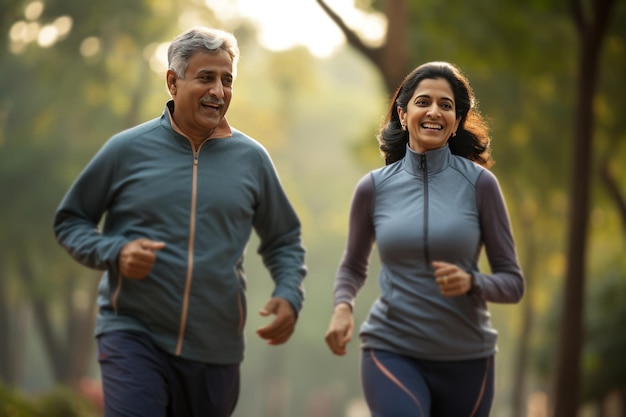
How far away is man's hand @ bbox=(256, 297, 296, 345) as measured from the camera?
5.61m

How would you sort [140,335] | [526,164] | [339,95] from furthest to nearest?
[339,95]
[526,164]
[140,335]

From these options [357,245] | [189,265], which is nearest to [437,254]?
[357,245]

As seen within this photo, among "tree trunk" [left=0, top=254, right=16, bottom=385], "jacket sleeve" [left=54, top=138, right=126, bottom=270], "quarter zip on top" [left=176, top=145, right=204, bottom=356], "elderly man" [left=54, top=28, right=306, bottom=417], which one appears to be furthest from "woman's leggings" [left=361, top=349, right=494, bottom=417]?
"tree trunk" [left=0, top=254, right=16, bottom=385]

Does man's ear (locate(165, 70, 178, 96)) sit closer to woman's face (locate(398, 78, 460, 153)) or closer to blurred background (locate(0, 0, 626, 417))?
woman's face (locate(398, 78, 460, 153))

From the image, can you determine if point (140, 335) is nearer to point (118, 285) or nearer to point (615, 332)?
point (118, 285)

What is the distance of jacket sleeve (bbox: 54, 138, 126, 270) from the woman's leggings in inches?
49.6

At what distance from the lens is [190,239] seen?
547 cm

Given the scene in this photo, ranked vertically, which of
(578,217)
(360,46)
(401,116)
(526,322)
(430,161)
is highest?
(360,46)

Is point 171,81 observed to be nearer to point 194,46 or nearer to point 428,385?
point 194,46

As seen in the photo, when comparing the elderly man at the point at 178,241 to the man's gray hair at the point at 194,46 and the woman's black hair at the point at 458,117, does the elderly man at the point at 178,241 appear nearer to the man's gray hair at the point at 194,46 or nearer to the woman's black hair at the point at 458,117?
the man's gray hair at the point at 194,46

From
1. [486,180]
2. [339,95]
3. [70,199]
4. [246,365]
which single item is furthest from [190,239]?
[339,95]

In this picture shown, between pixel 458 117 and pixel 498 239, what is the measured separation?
606 mm

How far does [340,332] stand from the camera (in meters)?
5.57

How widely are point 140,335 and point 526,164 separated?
Answer: 18.8m
